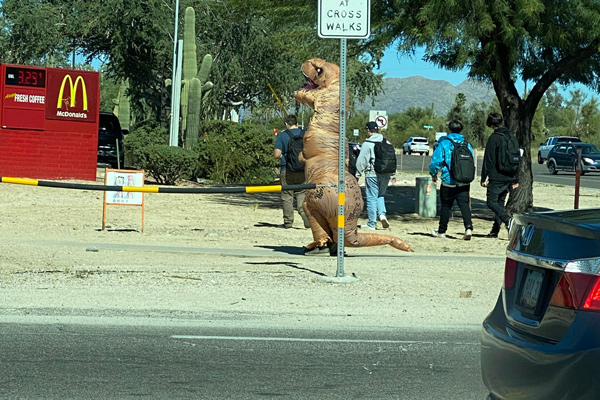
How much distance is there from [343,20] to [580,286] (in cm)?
629

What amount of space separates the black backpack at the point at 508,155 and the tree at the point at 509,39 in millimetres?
2242

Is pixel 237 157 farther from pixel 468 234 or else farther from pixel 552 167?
pixel 552 167

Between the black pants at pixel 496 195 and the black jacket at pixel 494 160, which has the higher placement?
the black jacket at pixel 494 160

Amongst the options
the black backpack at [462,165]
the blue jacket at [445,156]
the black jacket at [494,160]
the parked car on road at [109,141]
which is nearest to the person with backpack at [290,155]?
the blue jacket at [445,156]

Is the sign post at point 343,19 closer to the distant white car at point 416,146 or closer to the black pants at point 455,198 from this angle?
the black pants at point 455,198

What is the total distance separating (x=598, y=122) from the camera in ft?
318

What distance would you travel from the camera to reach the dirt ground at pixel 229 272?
356 inches

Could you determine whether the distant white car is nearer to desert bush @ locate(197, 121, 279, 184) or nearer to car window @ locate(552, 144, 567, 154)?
car window @ locate(552, 144, 567, 154)

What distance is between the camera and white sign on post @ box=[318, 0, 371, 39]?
32.6 feet

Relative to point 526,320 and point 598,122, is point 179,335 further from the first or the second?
point 598,122

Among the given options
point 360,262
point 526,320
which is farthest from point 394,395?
point 360,262

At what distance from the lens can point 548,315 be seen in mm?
4277

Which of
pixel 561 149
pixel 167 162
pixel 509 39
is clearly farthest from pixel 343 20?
pixel 561 149

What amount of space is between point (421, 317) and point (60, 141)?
18.5m
